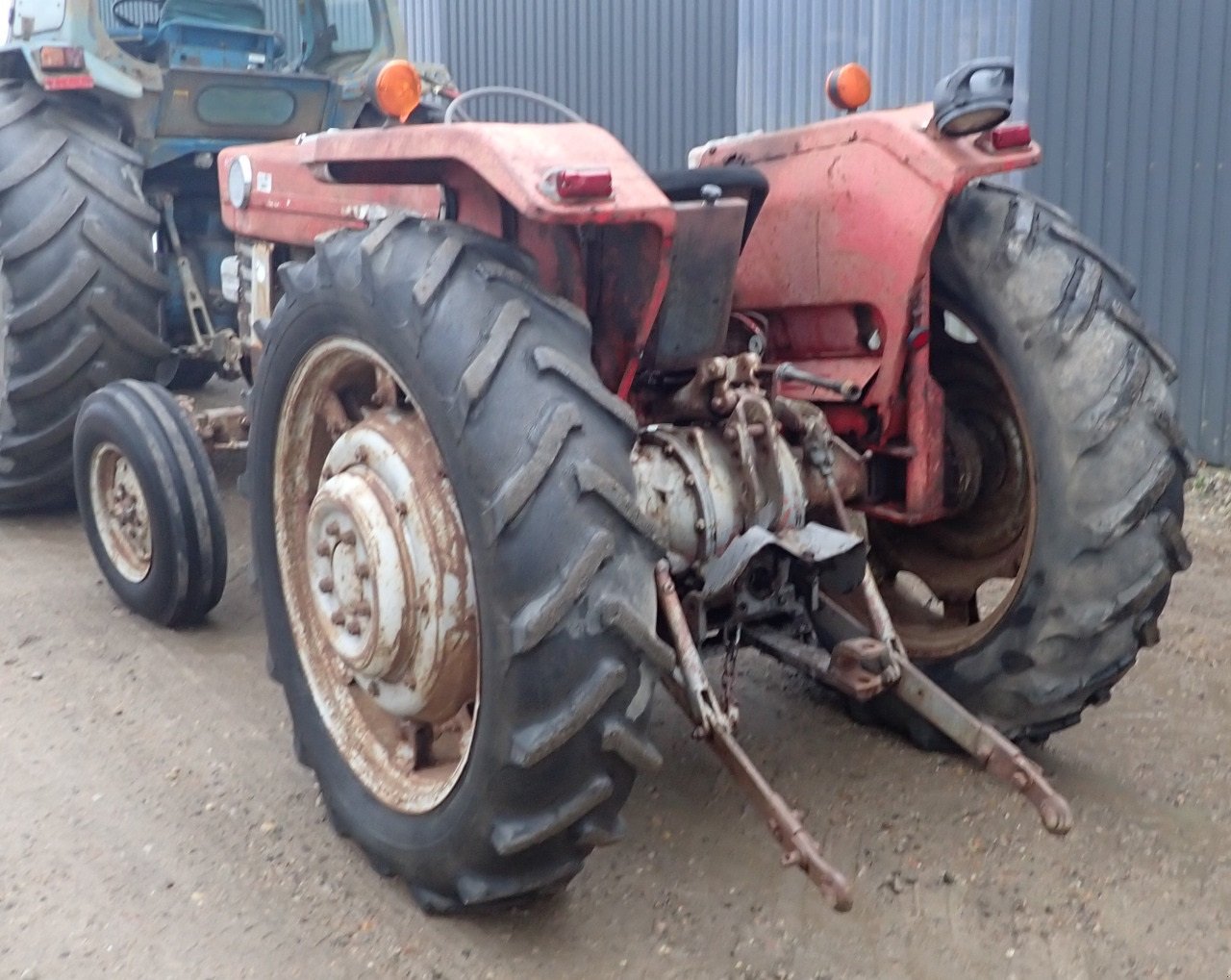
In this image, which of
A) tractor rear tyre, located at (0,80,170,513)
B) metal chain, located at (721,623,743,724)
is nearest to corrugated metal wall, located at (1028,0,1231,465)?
metal chain, located at (721,623,743,724)

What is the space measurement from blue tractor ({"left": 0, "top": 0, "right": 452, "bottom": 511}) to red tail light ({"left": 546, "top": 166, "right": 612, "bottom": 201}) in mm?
2370

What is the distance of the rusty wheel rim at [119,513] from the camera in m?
3.98

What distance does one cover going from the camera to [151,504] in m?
3.76

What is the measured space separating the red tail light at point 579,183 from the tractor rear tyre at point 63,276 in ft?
9.82

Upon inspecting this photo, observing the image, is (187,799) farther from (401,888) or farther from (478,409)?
(478,409)

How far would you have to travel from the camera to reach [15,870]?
265 cm

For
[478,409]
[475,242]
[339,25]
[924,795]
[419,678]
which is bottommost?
[924,795]

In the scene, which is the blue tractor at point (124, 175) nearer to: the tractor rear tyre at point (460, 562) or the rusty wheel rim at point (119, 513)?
the rusty wheel rim at point (119, 513)

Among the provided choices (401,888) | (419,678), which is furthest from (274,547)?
(401,888)

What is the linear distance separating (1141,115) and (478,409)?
16.9 feet

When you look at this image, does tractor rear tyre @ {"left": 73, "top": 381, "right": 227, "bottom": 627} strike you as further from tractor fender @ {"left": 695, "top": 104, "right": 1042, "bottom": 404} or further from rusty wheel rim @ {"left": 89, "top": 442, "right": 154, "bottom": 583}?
tractor fender @ {"left": 695, "top": 104, "right": 1042, "bottom": 404}

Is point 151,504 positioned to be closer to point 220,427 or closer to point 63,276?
point 220,427

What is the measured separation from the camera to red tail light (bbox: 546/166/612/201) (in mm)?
2066

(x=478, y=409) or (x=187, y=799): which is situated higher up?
(x=478, y=409)
